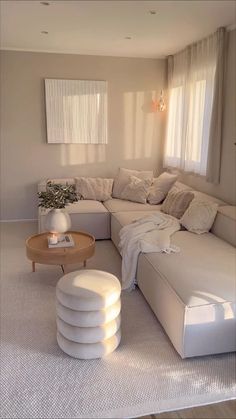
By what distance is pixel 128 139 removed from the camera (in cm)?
561

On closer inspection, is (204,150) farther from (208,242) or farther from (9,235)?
(9,235)

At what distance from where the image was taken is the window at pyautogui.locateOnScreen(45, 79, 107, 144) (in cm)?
518

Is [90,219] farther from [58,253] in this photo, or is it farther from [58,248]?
[58,253]

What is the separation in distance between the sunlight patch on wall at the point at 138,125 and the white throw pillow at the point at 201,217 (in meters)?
2.34

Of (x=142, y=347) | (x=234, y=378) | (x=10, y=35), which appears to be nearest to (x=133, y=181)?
(x=10, y=35)

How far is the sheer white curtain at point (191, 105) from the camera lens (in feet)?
13.5

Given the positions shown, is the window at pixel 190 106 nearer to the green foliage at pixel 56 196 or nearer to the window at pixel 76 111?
the window at pixel 76 111

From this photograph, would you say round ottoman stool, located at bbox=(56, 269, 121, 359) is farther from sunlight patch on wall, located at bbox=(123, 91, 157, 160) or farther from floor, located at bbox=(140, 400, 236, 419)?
sunlight patch on wall, located at bbox=(123, 91, 157, 160)

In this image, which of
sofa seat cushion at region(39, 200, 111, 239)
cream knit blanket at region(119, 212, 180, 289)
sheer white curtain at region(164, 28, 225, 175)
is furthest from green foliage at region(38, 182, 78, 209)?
sheer white curtain at region(164, 28, 225, 175)

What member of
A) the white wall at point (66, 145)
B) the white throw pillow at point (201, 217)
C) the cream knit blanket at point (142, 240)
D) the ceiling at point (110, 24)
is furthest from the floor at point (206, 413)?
the white wall at point (66, 145)

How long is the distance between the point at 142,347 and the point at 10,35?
3837 millimetres

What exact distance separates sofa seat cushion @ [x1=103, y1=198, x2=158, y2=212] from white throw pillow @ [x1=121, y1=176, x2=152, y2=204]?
8 cm

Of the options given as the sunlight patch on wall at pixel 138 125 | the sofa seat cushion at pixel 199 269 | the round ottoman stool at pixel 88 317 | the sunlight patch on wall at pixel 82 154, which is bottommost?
the round ottoman stool at pixel 88 317

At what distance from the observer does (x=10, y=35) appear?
421 cm
